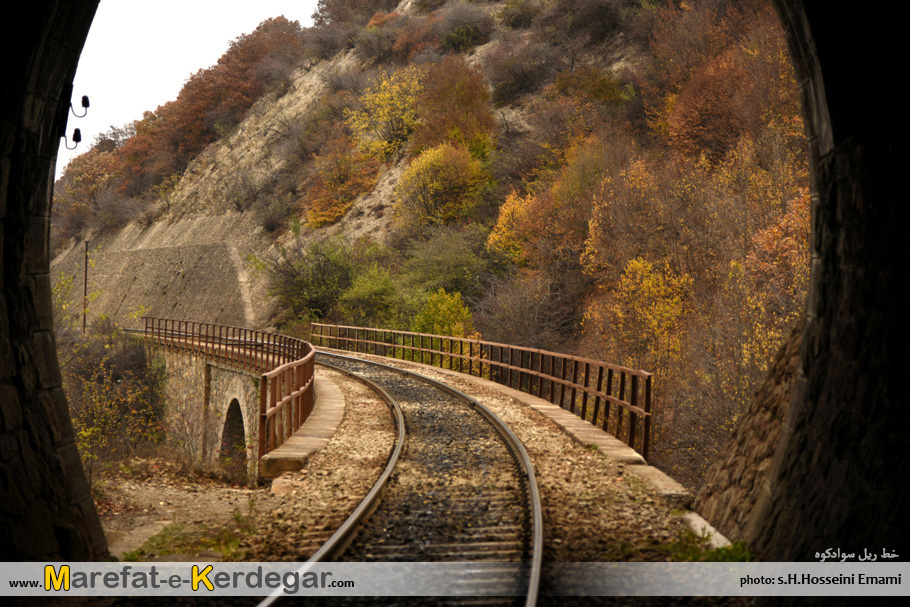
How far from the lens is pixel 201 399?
90.8 ft

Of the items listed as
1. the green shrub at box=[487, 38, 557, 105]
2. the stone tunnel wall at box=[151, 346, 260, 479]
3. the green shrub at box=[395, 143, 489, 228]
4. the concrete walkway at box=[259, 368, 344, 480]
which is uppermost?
the green shrub at box=[487, 38, 557, 105]

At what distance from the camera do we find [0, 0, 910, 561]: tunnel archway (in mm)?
3934

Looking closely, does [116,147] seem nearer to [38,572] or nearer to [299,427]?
[299,427]

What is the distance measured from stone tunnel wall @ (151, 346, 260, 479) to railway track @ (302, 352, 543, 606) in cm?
1162

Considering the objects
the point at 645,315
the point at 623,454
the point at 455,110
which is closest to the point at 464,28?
the point at 455,110

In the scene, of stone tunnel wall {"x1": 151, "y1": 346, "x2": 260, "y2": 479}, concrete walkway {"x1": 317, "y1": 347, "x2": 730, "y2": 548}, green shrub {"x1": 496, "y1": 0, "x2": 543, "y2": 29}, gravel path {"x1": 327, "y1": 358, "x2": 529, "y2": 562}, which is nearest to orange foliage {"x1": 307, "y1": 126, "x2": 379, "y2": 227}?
green shrub {"x1": 496, "y1": 0, "x2": 543, "y2": 29}

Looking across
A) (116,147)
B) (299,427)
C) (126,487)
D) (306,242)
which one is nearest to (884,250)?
(126,487)

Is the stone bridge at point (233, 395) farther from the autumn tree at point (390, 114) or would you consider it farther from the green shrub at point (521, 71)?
the green shrub at point (521, 71)

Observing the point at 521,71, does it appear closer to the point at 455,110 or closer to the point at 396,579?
the point at 455,110

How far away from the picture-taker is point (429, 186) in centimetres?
4394

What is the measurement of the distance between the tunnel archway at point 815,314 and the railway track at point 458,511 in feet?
6.50

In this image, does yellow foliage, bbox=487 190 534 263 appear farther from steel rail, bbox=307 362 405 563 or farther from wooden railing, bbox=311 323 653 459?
steel rail, bbox=307 362 405 563

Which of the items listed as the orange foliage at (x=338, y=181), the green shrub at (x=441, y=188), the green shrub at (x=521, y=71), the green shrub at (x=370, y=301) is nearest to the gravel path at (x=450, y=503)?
the green shrub at (x=370, y=301)

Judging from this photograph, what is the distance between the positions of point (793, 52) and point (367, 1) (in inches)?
3433
